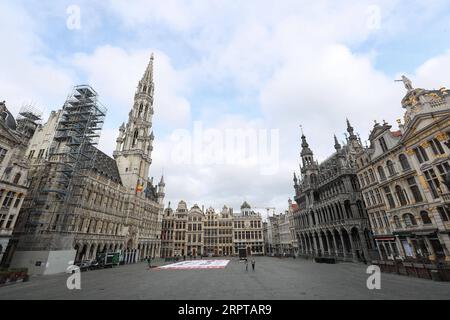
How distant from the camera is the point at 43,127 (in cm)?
3869

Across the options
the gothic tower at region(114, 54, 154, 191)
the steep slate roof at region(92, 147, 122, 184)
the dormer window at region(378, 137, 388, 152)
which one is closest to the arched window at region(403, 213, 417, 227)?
the dormer window at region(378, 137, 388, 152)

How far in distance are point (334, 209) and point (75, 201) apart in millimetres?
44748

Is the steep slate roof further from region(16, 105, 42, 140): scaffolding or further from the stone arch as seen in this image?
the stone arch

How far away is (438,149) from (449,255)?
985 centimetres

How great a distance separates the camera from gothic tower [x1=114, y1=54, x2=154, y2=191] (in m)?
55.4

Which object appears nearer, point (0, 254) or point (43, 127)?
point (0, 254)

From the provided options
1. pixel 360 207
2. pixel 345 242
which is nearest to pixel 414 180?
pixel 360 207

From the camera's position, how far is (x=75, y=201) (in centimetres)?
3375

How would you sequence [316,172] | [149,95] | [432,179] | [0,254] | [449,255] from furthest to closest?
[149,95] → [316,172] → [0,254] → [432,179] → [449,255]

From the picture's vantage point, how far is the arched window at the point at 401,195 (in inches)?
956

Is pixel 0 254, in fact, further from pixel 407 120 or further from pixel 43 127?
pixel 407 120

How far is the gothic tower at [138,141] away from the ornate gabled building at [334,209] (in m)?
42.5

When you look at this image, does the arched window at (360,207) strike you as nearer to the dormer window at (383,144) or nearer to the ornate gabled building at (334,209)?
the ornate gabled building at (334,209)
